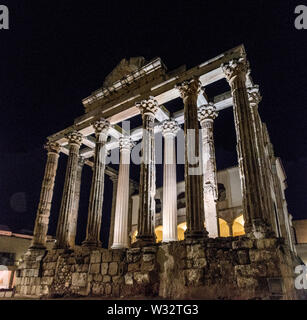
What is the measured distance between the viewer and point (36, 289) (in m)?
11.5

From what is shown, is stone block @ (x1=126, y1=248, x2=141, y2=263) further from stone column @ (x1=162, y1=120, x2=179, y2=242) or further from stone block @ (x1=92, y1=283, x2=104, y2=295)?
stone column @ (x1=162, y1=120, x2=179, y2=242)

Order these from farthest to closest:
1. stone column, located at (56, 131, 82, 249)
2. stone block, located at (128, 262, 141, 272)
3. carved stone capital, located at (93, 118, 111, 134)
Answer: carved stone capital, located at (93, 118, 111, 134), stone column, located at (56, 131, 82, 249), stone block, located at (128, 262, 141, 272)

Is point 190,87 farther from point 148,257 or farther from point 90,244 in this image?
point 90,244

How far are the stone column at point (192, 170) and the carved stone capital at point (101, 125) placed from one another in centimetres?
503

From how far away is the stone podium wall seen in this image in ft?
21.5

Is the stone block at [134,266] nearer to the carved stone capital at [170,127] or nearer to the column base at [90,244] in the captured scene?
the column base at [90,244]

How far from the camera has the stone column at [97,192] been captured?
11.7 m

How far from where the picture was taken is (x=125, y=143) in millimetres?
15492

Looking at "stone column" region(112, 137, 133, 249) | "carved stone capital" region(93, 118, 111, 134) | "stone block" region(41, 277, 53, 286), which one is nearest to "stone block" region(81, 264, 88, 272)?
"stone column" region(112, 137, 133, 249)

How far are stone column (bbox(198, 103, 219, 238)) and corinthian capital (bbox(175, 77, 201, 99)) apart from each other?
2487mm

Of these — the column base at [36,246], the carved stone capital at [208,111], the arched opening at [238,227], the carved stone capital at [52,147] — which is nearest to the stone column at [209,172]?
the carved stone capital at [208,111]

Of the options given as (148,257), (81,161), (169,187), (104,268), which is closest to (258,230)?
(148,257)

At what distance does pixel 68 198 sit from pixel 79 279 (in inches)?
193
